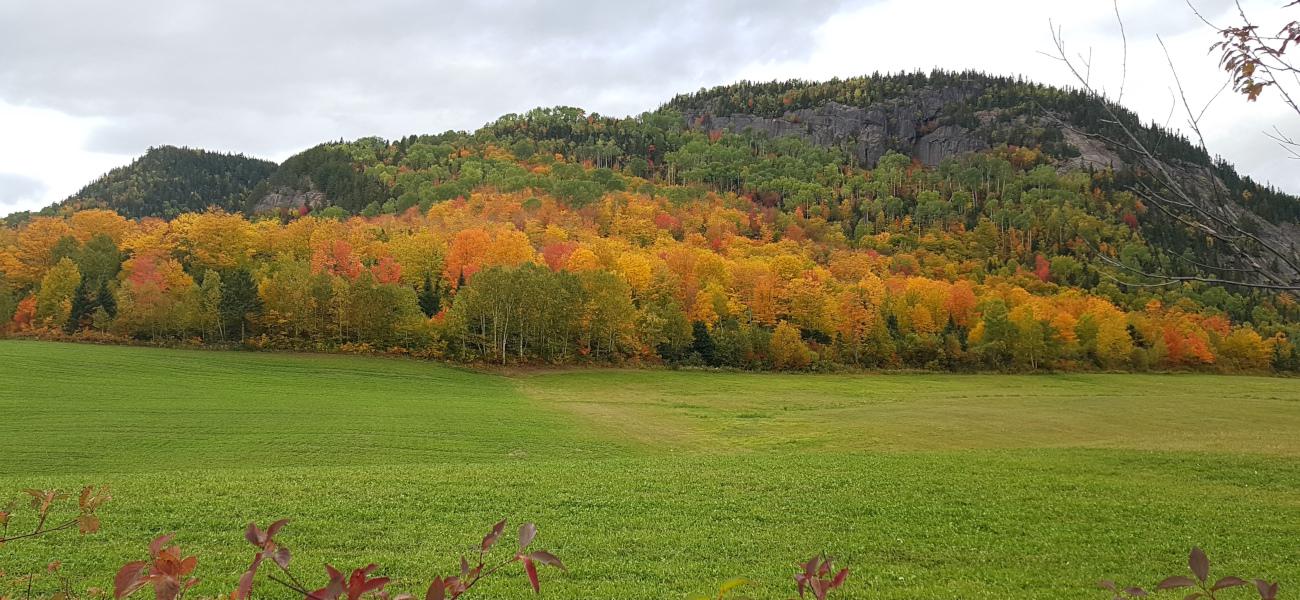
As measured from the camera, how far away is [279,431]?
26.3 m

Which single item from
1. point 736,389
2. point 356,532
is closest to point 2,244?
point 736,389

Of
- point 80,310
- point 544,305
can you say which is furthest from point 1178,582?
point 80,310

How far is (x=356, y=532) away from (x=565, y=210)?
119631mm

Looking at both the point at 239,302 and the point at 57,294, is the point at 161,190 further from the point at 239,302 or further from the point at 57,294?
the point at 239,302

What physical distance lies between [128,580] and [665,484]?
14090 millimetres

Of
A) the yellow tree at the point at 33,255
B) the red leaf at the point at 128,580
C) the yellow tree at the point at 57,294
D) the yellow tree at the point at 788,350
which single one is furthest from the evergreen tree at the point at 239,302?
the red leaf at the point at 128,580

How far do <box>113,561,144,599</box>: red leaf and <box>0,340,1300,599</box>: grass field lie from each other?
7.11m

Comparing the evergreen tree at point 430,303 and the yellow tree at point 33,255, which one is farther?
the evergreen tree at point 430,303

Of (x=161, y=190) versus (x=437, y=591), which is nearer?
(x=437, y=591)

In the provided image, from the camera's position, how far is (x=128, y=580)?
2.19 metres

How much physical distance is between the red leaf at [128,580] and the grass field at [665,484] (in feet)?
23.3

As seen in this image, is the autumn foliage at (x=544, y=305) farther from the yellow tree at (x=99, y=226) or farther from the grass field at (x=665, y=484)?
the grass field at (x=665, y=484)

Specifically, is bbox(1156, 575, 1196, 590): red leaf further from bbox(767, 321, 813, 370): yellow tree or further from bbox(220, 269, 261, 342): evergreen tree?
bbox(767, 321, 813, 370): yellow tree

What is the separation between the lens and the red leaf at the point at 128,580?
2.09m
